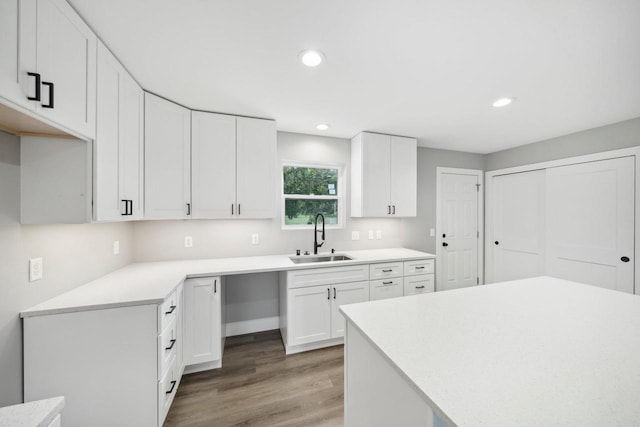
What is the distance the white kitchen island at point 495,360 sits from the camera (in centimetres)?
60

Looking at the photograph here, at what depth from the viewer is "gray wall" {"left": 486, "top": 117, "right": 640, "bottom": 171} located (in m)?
2.60

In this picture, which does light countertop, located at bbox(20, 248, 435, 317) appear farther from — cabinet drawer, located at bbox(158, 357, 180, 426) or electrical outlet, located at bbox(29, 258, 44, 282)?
cabinet drawer, located at bbox(158, 357, 180, 426)

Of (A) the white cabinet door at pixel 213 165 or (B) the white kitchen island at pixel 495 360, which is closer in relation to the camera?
(B) the white kitchen island at pixel 495 360

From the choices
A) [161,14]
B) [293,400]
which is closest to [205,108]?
[161,14]

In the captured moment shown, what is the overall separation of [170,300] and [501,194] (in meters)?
4.67

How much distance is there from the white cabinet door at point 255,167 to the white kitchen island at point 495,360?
1.62 m

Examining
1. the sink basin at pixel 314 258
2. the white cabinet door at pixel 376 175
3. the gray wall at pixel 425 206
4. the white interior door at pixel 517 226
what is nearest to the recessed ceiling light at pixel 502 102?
the white cabinet door at pixel 376 175

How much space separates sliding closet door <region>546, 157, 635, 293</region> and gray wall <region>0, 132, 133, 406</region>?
200 inches

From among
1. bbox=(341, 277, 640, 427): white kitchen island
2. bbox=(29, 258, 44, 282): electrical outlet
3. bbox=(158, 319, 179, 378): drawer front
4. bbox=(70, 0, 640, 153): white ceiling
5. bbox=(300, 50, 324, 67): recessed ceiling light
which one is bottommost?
bbox=(158, 319, 179, 378): drawer front

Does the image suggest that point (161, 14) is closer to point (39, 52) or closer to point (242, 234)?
point (39, 52)

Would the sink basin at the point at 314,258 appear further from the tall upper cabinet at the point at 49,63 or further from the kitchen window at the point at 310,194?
the tall upper cabinet at the point at 49,63

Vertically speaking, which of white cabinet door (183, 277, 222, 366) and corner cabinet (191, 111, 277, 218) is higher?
corner cabinet (191, 111, 277, 218)

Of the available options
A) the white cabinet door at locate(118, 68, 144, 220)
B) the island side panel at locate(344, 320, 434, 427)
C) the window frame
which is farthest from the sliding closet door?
the white cabinet door at locate(118, 68, 144, 220)

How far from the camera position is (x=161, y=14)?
1.23 metres
